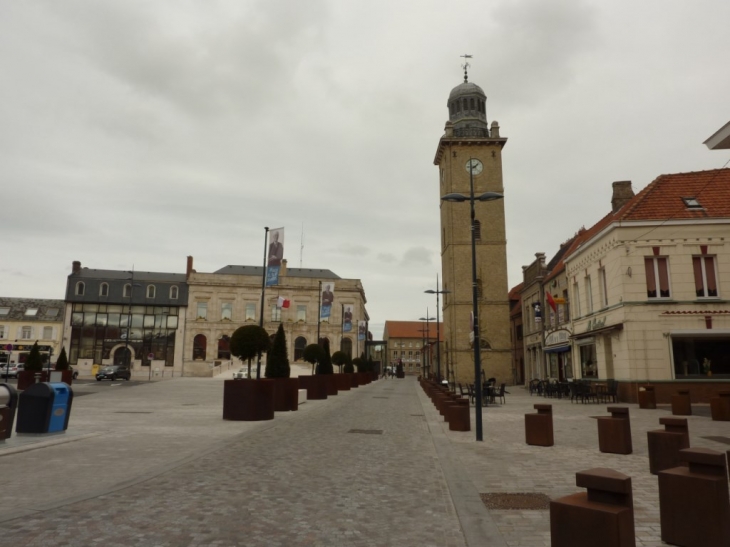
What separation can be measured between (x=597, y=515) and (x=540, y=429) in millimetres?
7653

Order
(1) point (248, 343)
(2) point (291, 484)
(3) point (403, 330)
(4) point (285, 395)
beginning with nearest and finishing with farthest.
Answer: (2) point (291, 484) < (1) point (248, 343) < (4) point (285, 395) < (3) point (403, 330)

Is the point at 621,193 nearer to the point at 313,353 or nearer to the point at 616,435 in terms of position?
the point at 313,353

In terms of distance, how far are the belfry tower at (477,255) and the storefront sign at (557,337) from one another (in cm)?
1257

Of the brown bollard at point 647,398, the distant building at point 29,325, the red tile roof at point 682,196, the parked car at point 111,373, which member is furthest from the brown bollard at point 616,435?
the distant building at point 29,325

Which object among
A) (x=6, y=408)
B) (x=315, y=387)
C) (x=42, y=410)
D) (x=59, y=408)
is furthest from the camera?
(x=315, y=387)

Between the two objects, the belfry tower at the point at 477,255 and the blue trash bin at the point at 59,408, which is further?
the belfry tower at the point at 477,255

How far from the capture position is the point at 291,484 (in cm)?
743

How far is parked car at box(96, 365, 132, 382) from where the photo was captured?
4269 centimetres

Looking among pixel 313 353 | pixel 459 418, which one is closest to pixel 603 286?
pixel 459 418

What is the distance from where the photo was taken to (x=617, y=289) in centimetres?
2431

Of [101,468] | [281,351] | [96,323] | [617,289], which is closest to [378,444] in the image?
[101,468]

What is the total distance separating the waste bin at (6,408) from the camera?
33.5ft

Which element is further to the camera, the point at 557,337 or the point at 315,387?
the point at 557,337

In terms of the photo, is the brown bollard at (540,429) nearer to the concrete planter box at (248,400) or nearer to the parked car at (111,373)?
the concrete planter box at (248,400)
